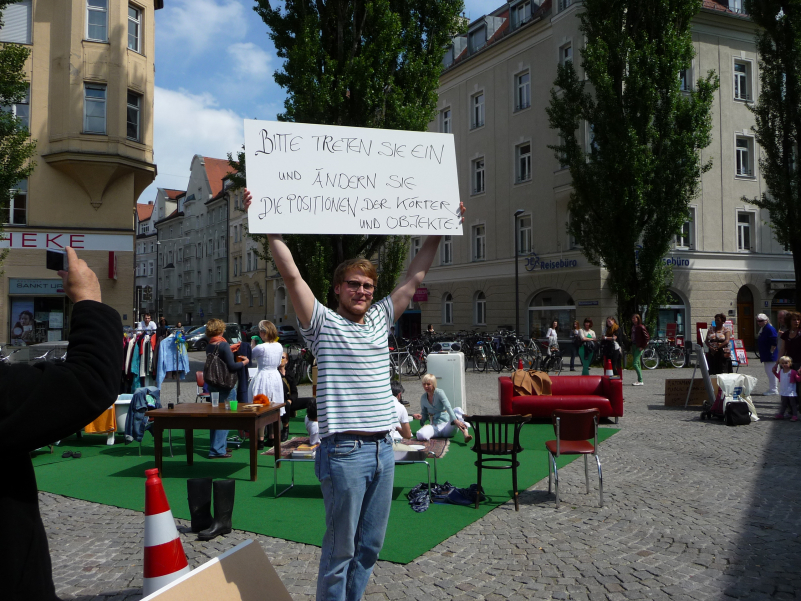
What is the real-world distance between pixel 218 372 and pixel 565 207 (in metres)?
24.1

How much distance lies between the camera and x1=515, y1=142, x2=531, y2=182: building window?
109 ft

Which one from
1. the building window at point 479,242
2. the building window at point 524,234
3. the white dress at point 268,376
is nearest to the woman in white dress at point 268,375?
the white dress at point 268,376

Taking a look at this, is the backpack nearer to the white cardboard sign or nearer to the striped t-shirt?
the white cardboard sign

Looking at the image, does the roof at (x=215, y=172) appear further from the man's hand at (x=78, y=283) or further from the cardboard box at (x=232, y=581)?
the man's hand at (x=78, y=283)

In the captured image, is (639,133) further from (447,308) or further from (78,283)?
(78,283)

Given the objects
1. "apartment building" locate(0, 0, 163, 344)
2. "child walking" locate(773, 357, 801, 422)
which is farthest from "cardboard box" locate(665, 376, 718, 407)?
"apartment building" locate(0, 0, 163, 344)

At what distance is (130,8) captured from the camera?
23547 mm

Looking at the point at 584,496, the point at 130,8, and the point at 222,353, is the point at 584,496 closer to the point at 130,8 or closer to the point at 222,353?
the point at 222,353

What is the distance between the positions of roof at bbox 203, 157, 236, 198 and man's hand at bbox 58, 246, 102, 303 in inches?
2771

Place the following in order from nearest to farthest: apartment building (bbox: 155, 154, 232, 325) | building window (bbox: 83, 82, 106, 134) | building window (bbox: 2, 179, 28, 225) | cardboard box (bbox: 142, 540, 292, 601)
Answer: cardboard box (bbox: 142, 540, 292, 601), building window (bbox: 83, 82, 106, 134), building window (bbox: 2, 179, 28, 225), apartment building (bbox: 155, 154, 232, 325)

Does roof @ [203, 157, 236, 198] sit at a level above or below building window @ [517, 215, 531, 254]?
above

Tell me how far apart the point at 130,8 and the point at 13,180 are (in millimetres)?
9640

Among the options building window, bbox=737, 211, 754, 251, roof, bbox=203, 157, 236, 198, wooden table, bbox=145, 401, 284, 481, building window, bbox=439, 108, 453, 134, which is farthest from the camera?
roof, bbox=203, 157, 236, 198

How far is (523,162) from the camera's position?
33.6 metres
